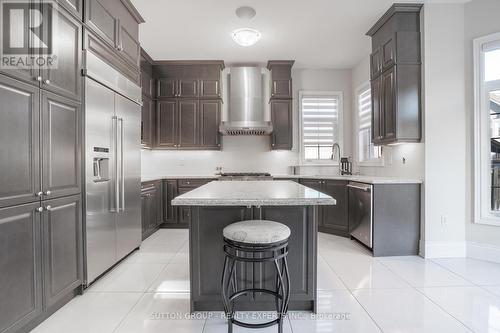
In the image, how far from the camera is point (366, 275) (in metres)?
2.63

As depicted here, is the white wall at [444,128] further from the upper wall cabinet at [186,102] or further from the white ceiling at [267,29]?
the upper wall cabinet at [186,102]

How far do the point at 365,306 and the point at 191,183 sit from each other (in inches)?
128

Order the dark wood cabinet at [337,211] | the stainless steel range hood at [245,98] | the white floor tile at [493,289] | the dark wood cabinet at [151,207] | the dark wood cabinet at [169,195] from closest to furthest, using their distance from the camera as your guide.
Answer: the white floor tile at [493,289] < the dark wood cabinet at [151,207] < the dark wood cabinet at [337,211] < the dark wood cabinet at [169,195] < the stainless steel range hood at [245,98]

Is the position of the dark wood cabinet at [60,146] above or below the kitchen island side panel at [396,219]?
above

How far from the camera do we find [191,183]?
452cm

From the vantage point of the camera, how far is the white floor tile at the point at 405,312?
5.83 ft

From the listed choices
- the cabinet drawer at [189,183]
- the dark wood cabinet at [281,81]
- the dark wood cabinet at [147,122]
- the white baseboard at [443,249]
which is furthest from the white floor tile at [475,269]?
the dark wood cabinet at [147,122]

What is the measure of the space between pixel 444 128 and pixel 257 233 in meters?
2.87

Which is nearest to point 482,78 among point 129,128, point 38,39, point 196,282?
point 196,282

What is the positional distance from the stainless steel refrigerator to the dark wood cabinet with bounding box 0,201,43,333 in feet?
1.73

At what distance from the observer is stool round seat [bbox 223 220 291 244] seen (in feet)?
5.07

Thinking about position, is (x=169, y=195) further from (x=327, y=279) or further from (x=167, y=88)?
(x=327, y=279)

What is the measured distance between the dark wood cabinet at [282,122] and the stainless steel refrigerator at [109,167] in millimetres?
2450

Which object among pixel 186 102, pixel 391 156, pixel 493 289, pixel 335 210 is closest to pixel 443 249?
pixel 493 289
